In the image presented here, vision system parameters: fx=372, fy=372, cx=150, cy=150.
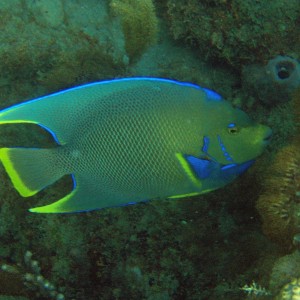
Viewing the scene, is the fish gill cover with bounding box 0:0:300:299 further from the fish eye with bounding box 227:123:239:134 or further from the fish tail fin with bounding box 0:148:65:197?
the fish tail fin with bounding box 0:148:65:197

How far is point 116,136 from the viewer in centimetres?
192

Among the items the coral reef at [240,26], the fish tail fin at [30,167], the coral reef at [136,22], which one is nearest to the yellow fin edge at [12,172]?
the fish tail fin at [30,167]

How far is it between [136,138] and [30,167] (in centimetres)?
58

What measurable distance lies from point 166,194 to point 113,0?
2092 millimetres

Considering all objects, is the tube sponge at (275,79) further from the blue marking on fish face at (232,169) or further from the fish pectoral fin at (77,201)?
the fish pectoral fin at (77,201)

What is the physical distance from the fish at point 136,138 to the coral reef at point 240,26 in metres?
1.88

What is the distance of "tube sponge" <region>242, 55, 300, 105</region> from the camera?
350cm

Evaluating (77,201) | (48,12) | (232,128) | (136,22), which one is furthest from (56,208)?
(136,22)

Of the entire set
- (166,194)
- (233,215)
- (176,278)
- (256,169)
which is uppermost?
(166,194)

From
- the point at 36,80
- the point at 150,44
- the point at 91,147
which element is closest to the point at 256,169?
the point at 91,147

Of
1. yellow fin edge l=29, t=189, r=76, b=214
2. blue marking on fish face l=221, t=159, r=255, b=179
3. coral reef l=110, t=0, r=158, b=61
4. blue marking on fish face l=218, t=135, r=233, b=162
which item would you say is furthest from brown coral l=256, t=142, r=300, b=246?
coral reef l=110, t=0, r=158, b=61

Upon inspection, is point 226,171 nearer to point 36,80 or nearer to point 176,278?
point 176,278

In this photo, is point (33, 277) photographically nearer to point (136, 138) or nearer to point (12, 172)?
point (12, 172)

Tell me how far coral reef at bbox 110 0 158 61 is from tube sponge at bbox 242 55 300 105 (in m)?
Answer: 1.07
